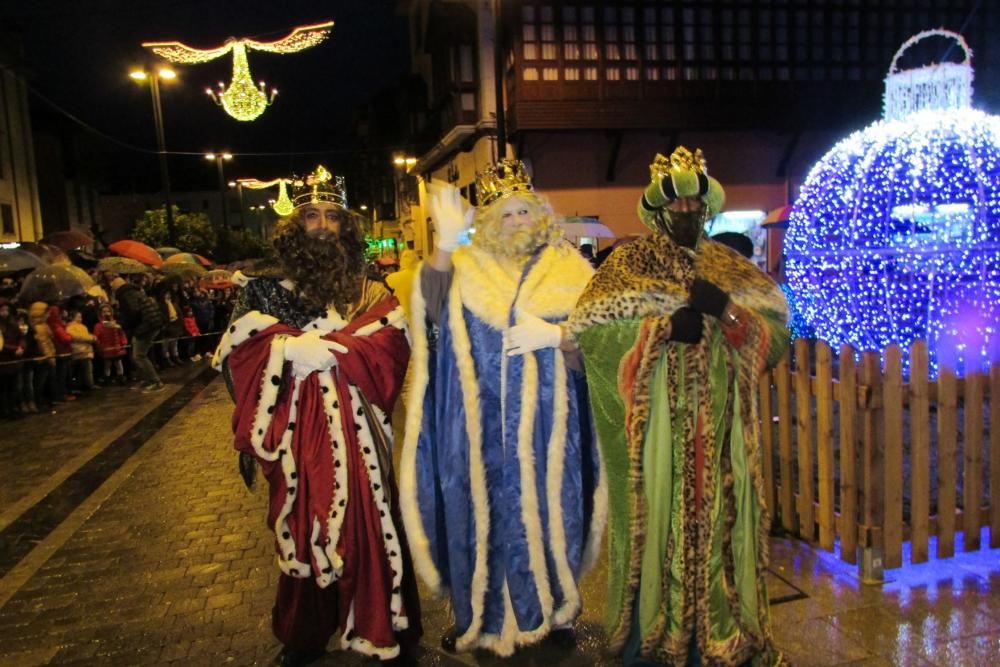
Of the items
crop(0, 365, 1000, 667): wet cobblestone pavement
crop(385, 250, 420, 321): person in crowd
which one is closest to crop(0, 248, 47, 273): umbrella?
crop(0, 365, 1000, 667): wet cobblestone pavement

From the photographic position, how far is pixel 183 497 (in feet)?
19.7

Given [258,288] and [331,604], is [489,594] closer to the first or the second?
[331,604]

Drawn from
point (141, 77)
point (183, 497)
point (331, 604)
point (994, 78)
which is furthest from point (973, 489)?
point (141, 77)

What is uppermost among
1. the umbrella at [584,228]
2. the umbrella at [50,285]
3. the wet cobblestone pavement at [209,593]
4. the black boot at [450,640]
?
the umbrella at [584,228]

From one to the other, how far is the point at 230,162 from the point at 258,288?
7663 centimetres

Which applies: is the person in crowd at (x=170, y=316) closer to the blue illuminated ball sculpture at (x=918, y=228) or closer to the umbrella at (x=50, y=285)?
the umbrella at (x=50, y=285)

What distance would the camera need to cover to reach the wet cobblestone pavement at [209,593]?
329cm

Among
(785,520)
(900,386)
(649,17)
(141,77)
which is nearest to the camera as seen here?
(900,386)

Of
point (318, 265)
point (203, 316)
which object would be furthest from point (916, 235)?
point (203, 316)

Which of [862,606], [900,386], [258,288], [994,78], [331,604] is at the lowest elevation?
[862,606]

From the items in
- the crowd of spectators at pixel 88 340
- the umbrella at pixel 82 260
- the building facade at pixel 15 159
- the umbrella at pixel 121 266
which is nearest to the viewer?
the crowd of spectators at pixel 88 340

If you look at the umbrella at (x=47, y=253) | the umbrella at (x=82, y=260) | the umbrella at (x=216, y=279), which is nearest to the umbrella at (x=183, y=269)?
the umbrella at (x=216, y=279)

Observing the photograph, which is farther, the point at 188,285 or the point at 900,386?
the point at 188,285

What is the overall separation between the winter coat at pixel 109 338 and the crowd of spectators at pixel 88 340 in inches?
0.6
